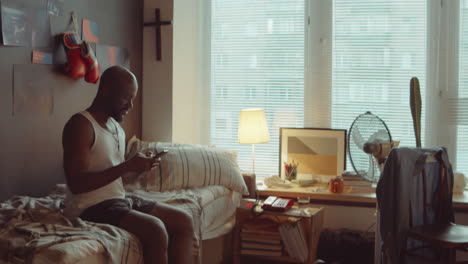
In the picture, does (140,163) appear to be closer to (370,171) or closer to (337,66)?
(370,171)

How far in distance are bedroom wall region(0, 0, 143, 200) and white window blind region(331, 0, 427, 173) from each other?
1.65 meters

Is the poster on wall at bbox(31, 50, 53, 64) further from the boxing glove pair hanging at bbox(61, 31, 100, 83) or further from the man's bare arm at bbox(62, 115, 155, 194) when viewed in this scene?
the man's bare arm at bbox(62, 115, 155, 194)

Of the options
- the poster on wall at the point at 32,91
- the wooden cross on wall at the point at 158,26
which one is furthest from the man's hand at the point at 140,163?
the wooden cross on wall at the point at 158,26

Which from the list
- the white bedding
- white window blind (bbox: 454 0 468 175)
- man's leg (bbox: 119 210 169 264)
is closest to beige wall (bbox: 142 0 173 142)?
the white bedding

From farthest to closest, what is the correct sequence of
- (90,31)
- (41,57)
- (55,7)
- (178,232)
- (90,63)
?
(90,31) < (90,63) < (55,7) < (41,57) < (178,232)

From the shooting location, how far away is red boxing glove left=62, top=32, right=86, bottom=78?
3.07m

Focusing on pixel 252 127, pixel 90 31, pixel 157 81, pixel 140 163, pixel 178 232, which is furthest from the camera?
pixel 157 81

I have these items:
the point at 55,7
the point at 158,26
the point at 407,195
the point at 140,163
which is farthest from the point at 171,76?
the point at 407,195

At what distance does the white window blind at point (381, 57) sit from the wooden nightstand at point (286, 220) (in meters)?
0.84

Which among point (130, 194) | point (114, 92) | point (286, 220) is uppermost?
point (114, 92)

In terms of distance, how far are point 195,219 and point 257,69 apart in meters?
1.69

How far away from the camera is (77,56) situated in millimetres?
3113

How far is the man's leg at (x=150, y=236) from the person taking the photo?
2.28 meters

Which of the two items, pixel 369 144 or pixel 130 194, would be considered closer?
pixel 130 194
